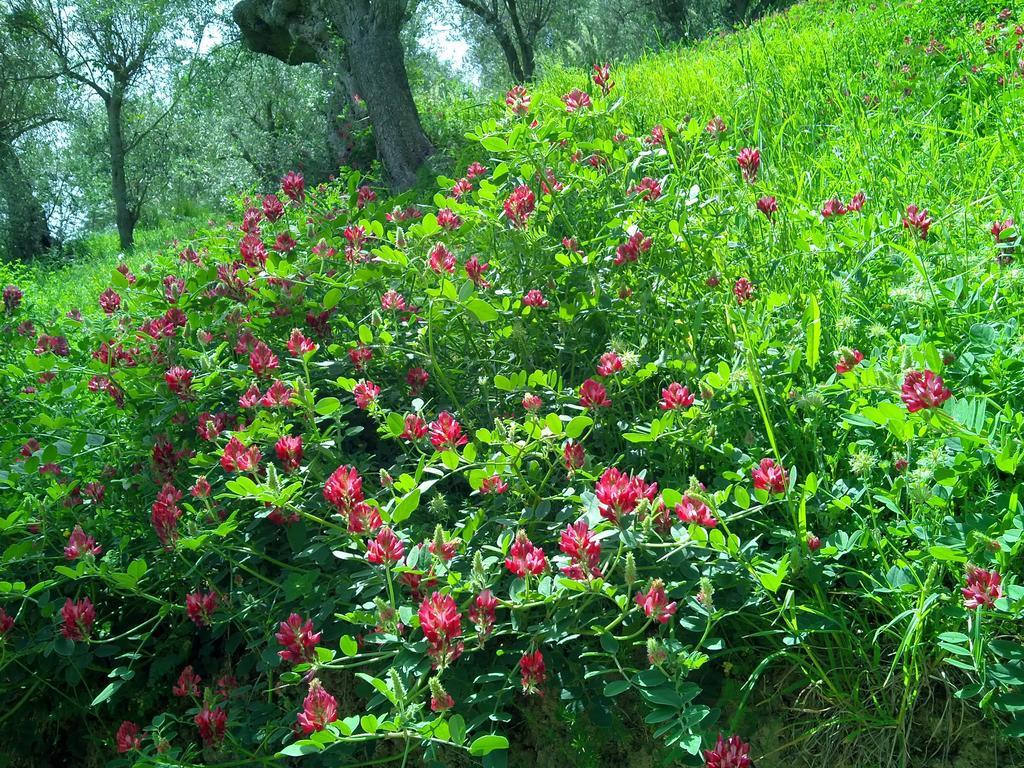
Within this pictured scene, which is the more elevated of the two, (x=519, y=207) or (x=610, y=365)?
(x=519, y=207)

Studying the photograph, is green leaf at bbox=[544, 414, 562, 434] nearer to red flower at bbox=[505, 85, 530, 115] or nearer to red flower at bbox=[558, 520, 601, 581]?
red flower at bbox=[558, 520, 601, 581]

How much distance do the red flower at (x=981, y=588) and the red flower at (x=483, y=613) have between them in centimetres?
80

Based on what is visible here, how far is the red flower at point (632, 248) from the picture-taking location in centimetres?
227

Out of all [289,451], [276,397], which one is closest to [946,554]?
[289,451]

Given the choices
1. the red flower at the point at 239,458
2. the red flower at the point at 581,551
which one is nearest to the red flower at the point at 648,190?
the red flower at the point at 581,551

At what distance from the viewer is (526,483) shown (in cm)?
183

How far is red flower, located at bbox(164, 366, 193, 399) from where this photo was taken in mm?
2322

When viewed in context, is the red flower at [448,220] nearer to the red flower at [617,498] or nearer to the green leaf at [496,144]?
the green leaf at [496,144]

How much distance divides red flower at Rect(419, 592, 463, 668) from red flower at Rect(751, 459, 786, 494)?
0.63 metres

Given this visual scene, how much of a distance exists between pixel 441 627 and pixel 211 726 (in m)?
0.72

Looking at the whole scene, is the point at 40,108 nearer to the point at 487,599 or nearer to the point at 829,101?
the point at 829,101

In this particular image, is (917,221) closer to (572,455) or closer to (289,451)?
(572,455)

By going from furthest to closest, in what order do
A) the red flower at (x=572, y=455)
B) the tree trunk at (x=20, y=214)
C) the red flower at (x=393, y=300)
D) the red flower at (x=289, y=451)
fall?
the tree trunk at (x=20, y=214) < the red flower at (x=393, y=300) < the red flower at (x=289, y=451) < the red flower at (x=572, y=455)

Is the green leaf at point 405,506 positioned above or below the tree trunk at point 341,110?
below
